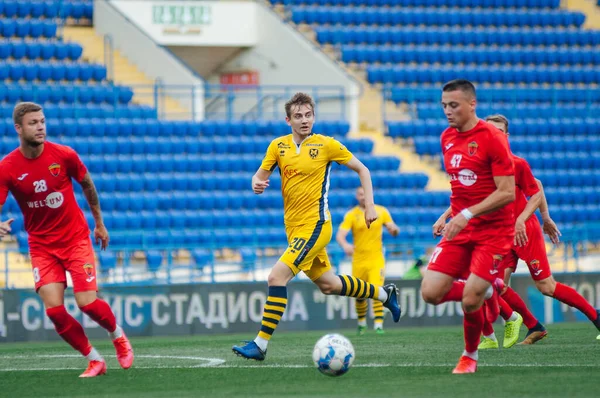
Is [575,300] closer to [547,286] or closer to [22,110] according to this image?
[547,286]

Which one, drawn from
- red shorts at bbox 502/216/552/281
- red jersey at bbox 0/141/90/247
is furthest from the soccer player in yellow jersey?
red shorts at bbox 502/216/552/281

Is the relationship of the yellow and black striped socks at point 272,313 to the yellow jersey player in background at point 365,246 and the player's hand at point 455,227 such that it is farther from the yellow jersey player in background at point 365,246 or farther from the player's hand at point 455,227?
the yellow jersey player in background at point 365,246

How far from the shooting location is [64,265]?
9.02m

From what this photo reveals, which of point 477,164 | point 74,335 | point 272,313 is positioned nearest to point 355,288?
point 272,313

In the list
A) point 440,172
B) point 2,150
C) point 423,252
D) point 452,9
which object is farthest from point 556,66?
point 2,150

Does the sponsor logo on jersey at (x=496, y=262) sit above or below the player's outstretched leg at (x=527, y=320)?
above

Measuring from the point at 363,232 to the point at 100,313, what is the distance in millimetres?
7142

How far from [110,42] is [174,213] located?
6445mm

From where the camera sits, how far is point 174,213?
816 inches

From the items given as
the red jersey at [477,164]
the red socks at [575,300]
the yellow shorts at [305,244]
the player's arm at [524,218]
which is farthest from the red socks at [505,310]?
the red jersey at [477,164]

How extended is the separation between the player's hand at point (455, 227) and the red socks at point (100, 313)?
9.15 ft

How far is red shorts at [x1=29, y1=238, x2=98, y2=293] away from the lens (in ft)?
29.4

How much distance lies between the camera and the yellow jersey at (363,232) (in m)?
15.7

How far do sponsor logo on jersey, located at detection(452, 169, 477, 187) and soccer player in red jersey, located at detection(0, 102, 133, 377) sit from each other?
9.40 feet
